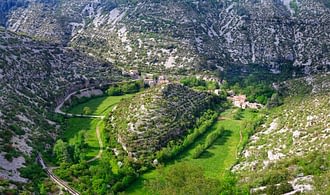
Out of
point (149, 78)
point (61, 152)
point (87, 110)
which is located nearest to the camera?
Result: point (61, 152)

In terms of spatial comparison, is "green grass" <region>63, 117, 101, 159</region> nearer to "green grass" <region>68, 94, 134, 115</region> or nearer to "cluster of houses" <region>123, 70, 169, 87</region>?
"green grass" <region>68, 94, 134, 115</region>

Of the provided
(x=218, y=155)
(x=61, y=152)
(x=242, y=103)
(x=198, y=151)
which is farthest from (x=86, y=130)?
(x=242, y=103)

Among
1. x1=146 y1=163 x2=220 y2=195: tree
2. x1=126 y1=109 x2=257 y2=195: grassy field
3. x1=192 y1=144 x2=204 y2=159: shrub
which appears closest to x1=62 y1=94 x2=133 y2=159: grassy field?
x1=126 y1=109 x2=257 y2=195: grassy field

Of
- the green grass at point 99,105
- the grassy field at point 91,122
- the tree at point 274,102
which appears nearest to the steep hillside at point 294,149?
the tree at point 274,102

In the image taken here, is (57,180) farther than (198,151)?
No

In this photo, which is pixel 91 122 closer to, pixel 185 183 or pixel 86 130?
pixel 86 130

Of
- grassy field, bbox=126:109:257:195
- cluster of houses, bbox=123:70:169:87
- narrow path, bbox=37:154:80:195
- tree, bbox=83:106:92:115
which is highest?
cluster of houses, bbox=123:70:169:87
